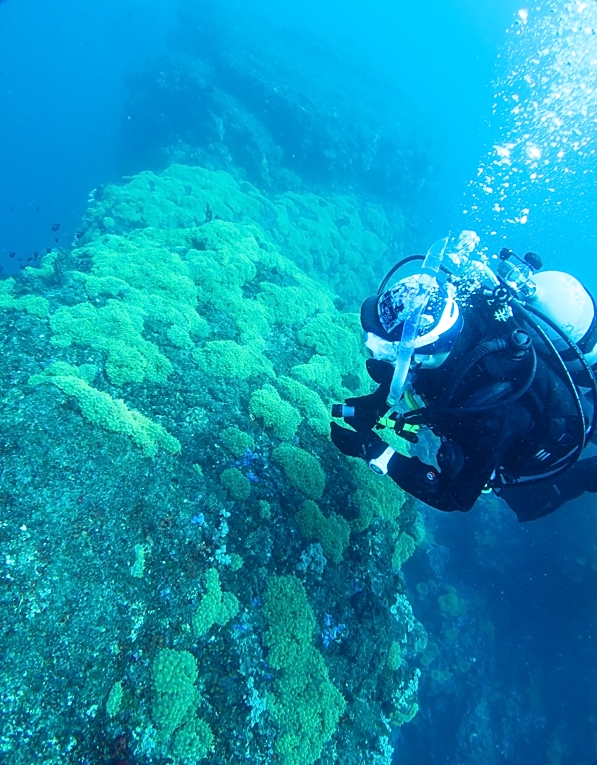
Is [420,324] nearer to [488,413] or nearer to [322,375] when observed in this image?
[488,413]

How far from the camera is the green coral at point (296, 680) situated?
4.29 m

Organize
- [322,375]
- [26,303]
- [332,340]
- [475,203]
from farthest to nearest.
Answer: [475,203] < [332,340] < [322,375] < [26,303]

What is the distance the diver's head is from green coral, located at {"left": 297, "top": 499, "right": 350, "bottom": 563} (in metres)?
2.59

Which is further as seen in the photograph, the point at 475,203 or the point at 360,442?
the point at 475,203

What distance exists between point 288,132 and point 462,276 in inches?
1186

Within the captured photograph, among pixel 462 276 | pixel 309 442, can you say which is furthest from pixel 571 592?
pixel 462 276

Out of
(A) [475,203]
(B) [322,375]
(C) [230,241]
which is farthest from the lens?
(A) [475,203]

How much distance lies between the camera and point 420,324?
12.2ft

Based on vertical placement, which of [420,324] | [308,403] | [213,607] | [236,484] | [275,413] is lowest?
[213,607]

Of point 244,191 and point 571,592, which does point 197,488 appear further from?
point 244,191

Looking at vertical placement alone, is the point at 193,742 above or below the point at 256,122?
below

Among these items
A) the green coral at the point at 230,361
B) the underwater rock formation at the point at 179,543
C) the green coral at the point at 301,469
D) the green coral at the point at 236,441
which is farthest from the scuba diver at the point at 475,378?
the green coral at the point at 230,361

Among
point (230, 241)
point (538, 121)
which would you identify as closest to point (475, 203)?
point (538, 121)

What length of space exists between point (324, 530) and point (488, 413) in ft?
9.46
